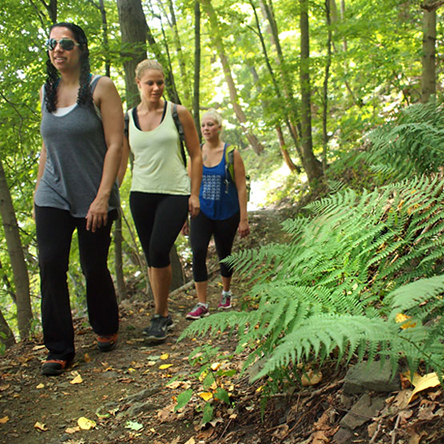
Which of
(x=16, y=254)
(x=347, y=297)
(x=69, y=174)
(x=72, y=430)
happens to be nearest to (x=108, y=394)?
(x=72, y=430)

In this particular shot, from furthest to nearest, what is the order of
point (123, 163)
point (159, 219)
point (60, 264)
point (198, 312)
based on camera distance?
point (198, 312) < point (123, 163) < point (159, 219) < point (60, 264)

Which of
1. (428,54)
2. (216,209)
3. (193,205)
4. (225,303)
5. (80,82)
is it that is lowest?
(225,303)

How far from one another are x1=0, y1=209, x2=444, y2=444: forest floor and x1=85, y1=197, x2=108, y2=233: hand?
1.10 metres

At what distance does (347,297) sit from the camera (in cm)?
201

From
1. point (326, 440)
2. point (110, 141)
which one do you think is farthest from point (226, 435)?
point (110, 141)

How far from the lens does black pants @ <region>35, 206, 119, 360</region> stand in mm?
3205

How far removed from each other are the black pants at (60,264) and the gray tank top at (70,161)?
0.31 ft

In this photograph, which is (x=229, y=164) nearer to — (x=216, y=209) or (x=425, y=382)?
(x=216, y=209)

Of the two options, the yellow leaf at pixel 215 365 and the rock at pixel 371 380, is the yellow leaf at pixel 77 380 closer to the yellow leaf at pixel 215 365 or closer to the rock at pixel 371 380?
the yellow leaf at pixel 215 365

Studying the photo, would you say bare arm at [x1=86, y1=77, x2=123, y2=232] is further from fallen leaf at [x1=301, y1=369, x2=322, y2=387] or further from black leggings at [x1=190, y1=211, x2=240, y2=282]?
fallen leaf at [x1=301, y1=369, x2=322, y2=387]

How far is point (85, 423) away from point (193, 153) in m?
2.52

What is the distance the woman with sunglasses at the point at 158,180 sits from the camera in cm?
395

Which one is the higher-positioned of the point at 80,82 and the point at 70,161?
the point at 80,82

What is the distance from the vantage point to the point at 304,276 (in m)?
2.26
